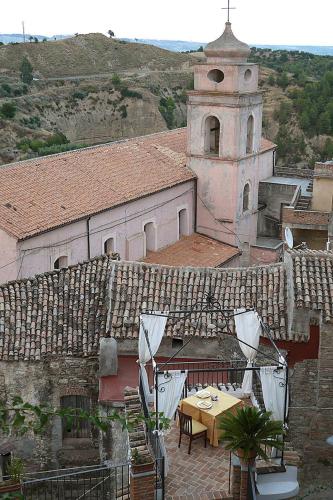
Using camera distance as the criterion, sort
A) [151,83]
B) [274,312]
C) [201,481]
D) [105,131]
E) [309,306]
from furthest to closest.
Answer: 1. [151,83]
2. [105,131]
3. [274,312]
4. [309,306]
5. [201,481]

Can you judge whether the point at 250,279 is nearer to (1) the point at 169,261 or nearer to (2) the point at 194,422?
(2) the point at 194,422

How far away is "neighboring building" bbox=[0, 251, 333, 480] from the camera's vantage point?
1423cm

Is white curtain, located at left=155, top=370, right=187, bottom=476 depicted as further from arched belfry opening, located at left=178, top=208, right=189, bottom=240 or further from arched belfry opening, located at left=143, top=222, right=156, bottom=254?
arched belfry opening, located at left=178, top=208, right=189, bottom=240

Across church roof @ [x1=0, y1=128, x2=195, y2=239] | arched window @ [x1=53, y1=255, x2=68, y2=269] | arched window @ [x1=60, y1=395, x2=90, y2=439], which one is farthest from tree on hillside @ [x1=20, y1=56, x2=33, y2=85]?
arched window @ [x1=60, y1=395, x2=90, y2=439]

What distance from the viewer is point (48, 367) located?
50.0ft

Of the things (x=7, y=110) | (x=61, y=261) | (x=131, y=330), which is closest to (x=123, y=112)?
(x=7, y=110)

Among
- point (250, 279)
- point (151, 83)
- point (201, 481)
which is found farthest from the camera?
point (151, 83)

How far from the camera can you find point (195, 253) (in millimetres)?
28797

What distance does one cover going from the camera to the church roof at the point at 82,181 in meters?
22.1

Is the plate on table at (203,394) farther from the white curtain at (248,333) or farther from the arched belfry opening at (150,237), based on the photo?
the arched belfry opening at (150,237)

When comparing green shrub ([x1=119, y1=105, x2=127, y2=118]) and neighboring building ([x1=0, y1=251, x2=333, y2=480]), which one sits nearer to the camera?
neighboring building ([x1=0, y1=251, x2=333, y2=480])

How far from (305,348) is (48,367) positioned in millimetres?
6443

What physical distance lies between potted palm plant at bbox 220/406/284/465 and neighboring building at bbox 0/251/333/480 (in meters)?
5.06

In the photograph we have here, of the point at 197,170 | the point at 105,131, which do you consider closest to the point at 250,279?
the point at 197,170
